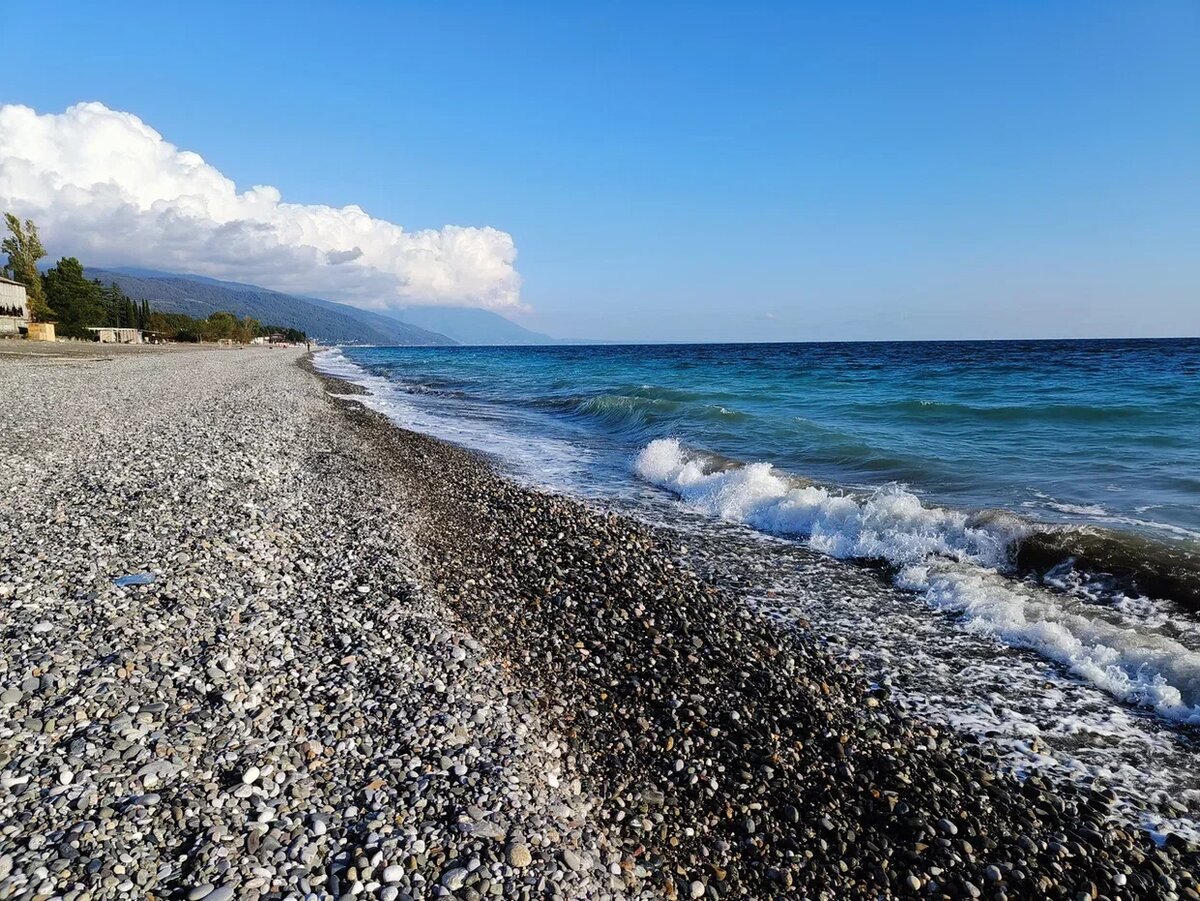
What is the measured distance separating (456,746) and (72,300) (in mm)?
101409

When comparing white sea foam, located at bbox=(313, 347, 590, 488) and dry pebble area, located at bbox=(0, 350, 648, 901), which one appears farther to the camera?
white sea foam, located at bbox=(313, 347, 590, 488)

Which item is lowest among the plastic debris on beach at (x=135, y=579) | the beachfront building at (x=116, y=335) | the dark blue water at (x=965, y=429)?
the plastic debris on beach at (x=135, y=579)

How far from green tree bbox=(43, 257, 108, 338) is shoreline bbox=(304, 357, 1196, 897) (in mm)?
96214

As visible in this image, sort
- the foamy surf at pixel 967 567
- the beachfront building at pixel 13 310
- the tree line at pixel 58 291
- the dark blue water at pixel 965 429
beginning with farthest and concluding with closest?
1. the tree line at pixel 58 291
2. the beachfront building at pixel 13 310
3. the dark blue water at pixel 965 429
4. the foamy surf at pixel 967 567

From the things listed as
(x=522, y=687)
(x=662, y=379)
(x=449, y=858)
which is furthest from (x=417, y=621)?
(x=662, y=379)

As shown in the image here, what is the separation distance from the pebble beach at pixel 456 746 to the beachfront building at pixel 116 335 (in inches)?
3367

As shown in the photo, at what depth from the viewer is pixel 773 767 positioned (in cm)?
520

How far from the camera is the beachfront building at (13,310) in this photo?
62.1 meters

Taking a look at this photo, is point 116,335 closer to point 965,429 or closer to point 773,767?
point 965,429

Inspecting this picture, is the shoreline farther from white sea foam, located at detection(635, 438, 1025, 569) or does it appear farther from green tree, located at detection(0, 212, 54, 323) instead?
green tree, located at detection(0, 212, 54, 323)

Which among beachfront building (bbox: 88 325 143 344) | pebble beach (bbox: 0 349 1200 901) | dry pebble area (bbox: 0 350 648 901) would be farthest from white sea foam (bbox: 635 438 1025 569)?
beachfront building (bbox: 88 325 143 344)

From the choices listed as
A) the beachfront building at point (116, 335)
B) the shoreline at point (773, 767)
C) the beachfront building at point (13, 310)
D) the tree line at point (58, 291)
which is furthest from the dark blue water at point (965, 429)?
the tree line at point (58, 291)

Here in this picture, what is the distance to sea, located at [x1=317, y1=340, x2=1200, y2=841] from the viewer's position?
613cm

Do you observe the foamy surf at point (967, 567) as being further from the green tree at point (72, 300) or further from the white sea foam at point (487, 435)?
the green tree at point (72, 300)
